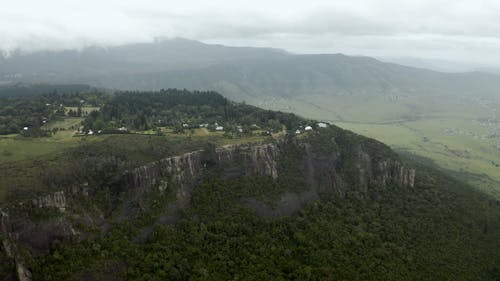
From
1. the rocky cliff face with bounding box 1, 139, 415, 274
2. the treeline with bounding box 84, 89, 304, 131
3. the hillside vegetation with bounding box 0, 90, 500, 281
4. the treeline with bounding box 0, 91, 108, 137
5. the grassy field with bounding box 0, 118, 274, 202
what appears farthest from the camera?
the treeline with bounding box 84, 89, 304, 131

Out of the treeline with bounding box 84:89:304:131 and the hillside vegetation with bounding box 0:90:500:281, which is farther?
the treeline with bounding box 84:89:304:131

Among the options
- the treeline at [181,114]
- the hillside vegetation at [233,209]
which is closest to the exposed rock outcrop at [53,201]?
the hillside vegetation at [233,209]

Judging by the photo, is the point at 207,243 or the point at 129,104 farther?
the point at 129,104

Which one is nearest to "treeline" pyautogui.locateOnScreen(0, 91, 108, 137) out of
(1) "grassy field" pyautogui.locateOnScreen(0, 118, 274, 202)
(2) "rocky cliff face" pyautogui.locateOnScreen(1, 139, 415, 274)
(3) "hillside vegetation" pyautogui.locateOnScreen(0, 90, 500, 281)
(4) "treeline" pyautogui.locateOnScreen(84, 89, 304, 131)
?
(3) "hillside vegetation" pyautogui.locateOnScreen(0, 90, 500, 281)

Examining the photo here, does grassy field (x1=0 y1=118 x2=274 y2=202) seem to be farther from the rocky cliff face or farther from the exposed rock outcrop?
the rocky cliff face

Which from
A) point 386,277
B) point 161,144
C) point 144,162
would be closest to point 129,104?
point 161,144

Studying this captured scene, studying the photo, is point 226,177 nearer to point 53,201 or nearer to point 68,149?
point 68,149

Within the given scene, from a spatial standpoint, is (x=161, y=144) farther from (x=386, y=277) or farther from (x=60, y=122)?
(x=386, y=277)

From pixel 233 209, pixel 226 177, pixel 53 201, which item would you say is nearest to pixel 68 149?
pixel 53 201
